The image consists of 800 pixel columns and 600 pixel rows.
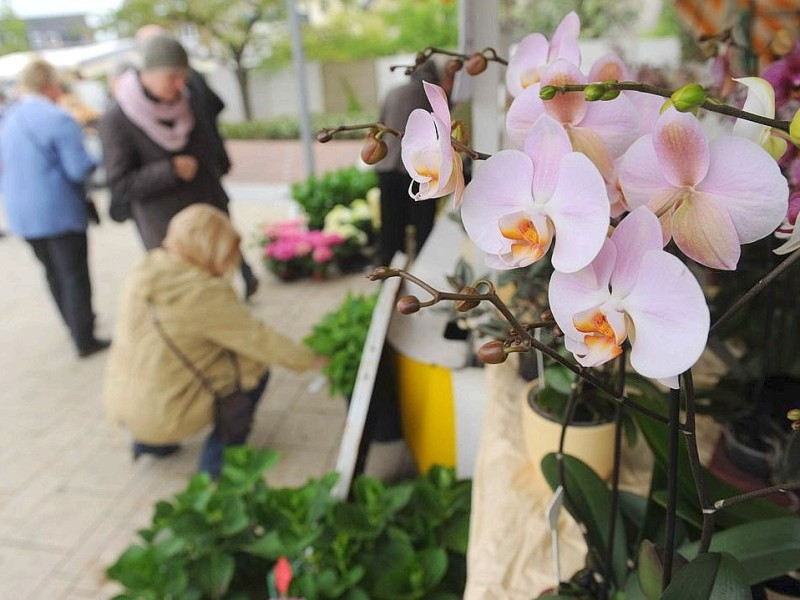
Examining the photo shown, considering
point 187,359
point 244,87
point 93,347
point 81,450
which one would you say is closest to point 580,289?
point 187,359

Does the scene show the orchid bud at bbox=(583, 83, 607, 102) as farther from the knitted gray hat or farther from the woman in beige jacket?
the knitted gray hat

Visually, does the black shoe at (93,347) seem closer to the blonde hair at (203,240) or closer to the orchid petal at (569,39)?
the blonde hair at (203,240)

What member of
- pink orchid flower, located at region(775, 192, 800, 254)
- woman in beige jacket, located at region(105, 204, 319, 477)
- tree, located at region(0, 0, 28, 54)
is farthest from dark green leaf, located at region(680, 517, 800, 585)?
tree, located at region(0, 0, 28, 54)

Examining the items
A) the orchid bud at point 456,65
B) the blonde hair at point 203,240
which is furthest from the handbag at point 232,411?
the orchid bud at point 456,65

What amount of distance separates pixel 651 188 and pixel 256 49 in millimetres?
16340

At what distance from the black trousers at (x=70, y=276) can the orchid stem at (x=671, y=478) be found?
3.29m

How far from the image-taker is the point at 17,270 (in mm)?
5207

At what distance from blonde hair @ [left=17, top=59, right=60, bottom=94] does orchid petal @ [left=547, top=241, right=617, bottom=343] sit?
11.0 ft

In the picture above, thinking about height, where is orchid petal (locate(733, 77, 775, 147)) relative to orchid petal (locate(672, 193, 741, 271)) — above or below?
above

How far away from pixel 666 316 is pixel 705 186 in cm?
8

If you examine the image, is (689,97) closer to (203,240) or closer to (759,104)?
(759,104)

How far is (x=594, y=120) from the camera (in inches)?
16.9

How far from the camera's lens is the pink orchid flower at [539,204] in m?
0.38

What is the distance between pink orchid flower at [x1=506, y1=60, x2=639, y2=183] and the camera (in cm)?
43
